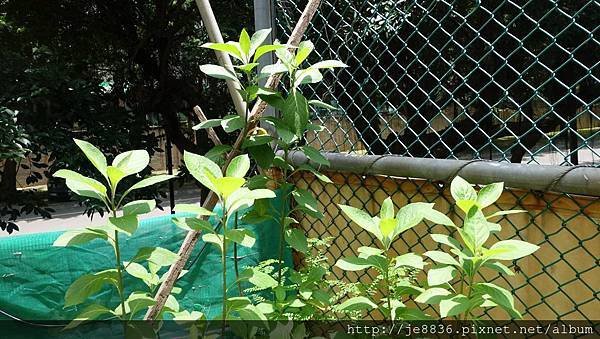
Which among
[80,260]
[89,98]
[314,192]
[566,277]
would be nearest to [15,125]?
[89,98]

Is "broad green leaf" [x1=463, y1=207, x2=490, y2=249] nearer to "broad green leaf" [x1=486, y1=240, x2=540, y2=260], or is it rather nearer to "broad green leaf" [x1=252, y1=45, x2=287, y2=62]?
"broad green leaf" [x1=486, y1=240, x2=540, y2=260]

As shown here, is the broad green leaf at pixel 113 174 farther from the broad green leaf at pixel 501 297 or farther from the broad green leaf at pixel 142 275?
the broad green leaf at pixel 501 297

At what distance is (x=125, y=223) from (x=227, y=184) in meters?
0.22

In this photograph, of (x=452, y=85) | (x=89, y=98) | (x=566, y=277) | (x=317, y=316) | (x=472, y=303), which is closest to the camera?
(x=472, y=303)

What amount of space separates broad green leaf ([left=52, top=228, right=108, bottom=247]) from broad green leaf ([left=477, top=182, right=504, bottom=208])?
0.78 meters

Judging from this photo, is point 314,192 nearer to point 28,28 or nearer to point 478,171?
point 478,171

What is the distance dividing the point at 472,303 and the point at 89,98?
152 inches

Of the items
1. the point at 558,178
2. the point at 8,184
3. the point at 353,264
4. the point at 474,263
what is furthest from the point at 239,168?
the point at 8,184

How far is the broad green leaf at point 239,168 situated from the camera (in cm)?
138

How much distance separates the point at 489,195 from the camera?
125 cm

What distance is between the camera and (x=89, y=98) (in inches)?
175

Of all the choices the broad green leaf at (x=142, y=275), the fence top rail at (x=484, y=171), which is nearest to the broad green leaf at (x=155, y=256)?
the broad green leaf at (x=142, y=275)

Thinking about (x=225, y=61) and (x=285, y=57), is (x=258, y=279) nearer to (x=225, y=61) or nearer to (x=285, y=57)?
(x=285, y=57)

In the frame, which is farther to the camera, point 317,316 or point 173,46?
point 173,46
